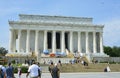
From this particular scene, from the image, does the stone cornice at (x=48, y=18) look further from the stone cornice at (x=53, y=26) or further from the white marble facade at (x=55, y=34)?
the stone cornice at (x=53, y=26)

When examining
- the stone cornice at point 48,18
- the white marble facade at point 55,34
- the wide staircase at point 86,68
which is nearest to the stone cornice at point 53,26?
the white marble facade at point 55,34

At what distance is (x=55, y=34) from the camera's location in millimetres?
87250

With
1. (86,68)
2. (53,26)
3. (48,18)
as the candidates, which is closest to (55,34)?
(53,26)

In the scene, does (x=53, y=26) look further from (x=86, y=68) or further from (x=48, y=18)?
(x=86, y=68)

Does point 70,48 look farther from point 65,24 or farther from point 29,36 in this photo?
point 29,36

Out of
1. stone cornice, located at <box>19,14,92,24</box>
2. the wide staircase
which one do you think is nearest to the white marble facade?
stone cornice, located at <box>19,14,92,24</box>

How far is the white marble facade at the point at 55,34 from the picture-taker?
3366 inches

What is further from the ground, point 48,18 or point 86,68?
point 48,18

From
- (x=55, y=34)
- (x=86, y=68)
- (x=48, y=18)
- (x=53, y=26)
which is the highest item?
(x=48, y=18)

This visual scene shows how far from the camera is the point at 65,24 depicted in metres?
87.4

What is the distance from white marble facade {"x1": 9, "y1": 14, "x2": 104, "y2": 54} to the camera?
8550 cm

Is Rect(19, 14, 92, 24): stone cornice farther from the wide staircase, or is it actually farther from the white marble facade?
the wide staircase

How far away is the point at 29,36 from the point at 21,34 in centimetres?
308

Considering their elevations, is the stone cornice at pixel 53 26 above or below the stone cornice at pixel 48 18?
below
